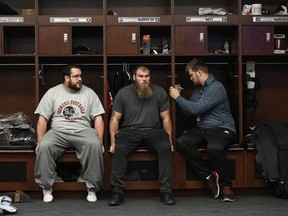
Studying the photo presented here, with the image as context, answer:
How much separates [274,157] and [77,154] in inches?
69.7

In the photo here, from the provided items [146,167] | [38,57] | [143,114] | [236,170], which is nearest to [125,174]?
[146,167]

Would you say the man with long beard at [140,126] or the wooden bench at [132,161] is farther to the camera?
the wooden bench at [132,161]

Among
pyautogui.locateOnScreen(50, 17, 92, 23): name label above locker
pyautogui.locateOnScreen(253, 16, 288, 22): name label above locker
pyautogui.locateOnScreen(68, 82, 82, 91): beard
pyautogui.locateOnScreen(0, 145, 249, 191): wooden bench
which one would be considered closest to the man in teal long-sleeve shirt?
pyautogui.locateOnScreen(0, 145, 249, 191): wooden bench

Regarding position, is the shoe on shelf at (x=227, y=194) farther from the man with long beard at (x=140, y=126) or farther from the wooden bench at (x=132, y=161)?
the man with long beard at (x=140, y=126)

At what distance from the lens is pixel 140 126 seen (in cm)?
484

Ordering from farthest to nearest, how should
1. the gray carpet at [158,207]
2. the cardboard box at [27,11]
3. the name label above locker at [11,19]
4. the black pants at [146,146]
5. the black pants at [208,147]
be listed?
the cardboard box at [27,11]
the name label above locker at [11,19]
the black pants at [208,147]
the black pants at [146,146]
the gray carpet at [158,207]

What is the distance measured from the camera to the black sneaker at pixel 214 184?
4.61m

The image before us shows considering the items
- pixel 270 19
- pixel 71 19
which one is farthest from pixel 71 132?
pixel 270 19

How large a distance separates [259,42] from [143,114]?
54.0 inches

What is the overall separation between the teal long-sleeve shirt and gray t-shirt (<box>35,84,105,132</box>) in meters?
0.84

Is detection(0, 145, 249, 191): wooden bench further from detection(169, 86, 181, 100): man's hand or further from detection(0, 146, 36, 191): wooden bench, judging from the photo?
detection(169, 86, 181, 100): man's hand

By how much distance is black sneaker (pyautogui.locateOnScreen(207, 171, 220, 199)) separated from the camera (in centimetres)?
461

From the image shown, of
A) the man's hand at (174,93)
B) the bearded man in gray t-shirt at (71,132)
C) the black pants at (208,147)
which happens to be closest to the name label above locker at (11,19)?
the bearded man in gray t-shirt at (71,132)

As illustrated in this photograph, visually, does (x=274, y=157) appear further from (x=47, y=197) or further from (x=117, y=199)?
(x=47, y=197)
